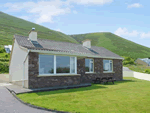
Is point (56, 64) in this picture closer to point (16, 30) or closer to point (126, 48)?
point (126, 48)

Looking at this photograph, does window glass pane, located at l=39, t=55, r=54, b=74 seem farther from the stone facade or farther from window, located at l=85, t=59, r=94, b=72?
window, located at l=85, t=59, r=94, b=72

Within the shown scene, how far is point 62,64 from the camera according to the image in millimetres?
11969

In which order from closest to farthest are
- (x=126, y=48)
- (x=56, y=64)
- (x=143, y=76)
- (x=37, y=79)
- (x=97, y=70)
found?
(x=37, y=79) < (x=56, y=64) < (x=97, y=70) < (x=143, y=76) < (x=126, y=48)

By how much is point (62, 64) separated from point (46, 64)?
140 cm

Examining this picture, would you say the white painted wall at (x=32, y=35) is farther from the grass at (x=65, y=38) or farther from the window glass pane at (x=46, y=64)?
the grass at (x=65, y=38)

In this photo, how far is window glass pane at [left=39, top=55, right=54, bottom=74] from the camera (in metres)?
11.0

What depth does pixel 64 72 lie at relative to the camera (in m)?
12.0

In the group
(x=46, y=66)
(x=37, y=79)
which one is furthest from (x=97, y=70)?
(x=37, y=79)

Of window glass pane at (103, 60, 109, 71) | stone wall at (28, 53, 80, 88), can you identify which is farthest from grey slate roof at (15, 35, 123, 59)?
window glass pane at (103, 60, 109, 71)

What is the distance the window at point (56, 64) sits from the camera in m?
11.1

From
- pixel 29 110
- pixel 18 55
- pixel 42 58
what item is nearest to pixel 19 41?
pixel 18 55

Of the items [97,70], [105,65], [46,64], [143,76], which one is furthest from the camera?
[143,76]

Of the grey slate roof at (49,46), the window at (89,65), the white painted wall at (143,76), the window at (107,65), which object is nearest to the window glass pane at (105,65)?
the window at (107,65)

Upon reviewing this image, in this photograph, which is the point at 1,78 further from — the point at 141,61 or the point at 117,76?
the point at 141,61
